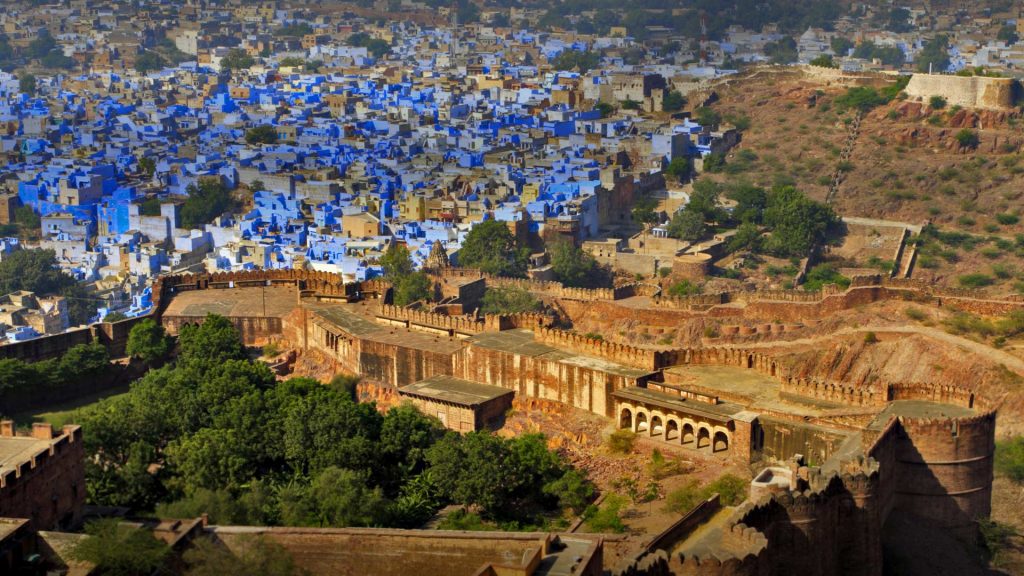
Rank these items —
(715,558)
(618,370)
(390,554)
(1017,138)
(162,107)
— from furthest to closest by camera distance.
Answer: (162,107) → (1017,138) → (618,370) → (390,554) → (715,558)

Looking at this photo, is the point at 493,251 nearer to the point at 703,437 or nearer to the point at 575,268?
the point at 575,268

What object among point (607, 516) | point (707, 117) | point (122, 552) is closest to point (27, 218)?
point (707, 117)

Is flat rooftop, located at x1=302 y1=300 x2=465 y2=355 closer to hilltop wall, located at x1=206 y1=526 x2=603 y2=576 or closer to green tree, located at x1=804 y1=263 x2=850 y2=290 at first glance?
hilltop wall, located at x1=206 y1=526 x2=603 y2=576

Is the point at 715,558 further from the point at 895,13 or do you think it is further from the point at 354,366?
the point at 895,13

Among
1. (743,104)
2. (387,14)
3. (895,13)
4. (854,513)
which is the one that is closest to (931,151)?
(743,104)

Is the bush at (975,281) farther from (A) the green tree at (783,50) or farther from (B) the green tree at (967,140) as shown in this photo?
(A) the green tree at (783,50)

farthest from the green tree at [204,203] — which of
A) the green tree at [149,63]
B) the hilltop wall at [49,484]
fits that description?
the green tree at [149,63]
